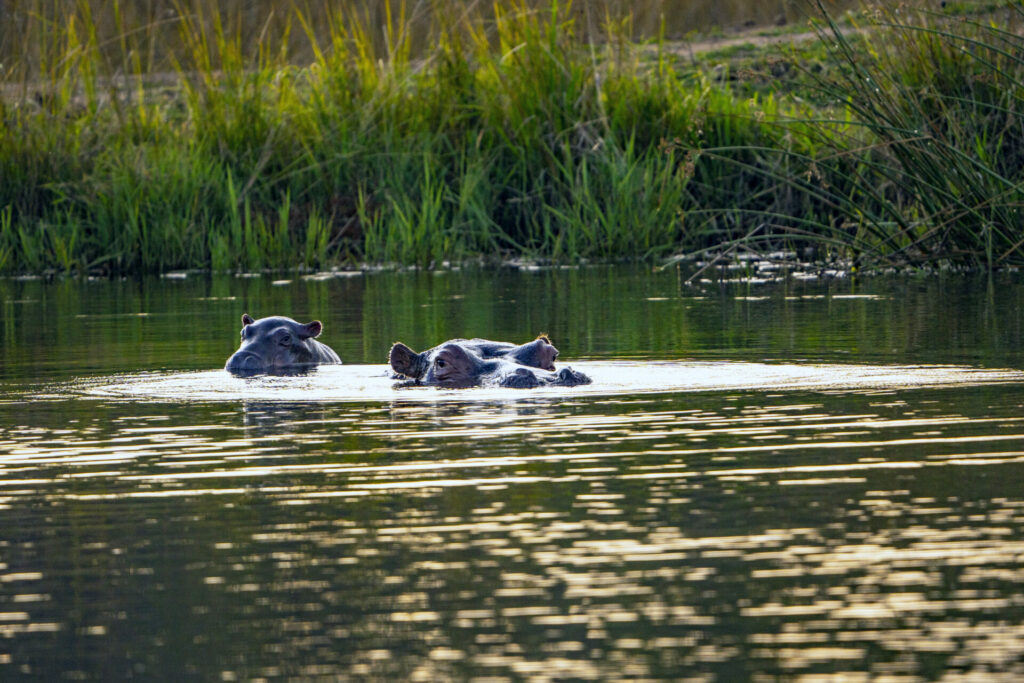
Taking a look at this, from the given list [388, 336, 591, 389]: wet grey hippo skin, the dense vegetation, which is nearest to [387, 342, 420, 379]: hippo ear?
[388, 336, 591, 389]: wet grey hippo skin

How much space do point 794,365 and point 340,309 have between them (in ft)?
15.6

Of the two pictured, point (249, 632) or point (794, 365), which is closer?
point (249, 632)

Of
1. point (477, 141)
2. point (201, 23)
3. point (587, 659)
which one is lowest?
point (587, 659)

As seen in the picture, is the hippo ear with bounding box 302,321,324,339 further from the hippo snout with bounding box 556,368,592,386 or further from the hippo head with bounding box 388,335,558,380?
the hippo snout with bounding box 556,368,592,386

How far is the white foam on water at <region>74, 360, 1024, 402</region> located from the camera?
7207mm

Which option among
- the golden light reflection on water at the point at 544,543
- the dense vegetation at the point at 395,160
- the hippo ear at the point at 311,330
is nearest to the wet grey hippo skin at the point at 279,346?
the hippo ear at the point at 311,330

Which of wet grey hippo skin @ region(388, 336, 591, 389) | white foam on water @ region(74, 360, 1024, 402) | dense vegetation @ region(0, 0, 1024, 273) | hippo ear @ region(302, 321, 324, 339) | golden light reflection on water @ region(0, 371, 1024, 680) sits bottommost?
golden light reflection on water @ region(0, 371, 1024, 680)

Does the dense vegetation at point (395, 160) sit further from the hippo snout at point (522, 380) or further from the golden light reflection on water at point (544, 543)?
the golden light reflection on water at point (544, 543)

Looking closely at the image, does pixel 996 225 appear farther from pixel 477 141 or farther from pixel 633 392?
pixel 477 141

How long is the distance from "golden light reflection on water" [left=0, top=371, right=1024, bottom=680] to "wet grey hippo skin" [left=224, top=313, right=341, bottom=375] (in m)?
2.38

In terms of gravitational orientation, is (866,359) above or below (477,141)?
below

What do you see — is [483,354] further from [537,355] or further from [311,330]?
[311,330]

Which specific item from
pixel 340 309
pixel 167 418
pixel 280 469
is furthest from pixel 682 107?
pixel 280 469

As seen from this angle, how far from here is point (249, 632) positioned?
133 inches
